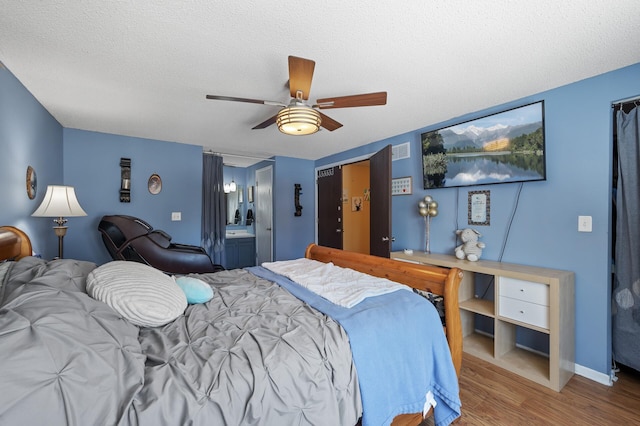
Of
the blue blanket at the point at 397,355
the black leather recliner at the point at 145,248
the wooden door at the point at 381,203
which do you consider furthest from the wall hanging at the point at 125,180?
the blue blanket at the point at 397,355

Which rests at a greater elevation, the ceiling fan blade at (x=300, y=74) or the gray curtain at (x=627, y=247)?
the ceiling fan blade at (x=300, y=74)

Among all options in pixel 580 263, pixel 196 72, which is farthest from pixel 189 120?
pixel 580 263

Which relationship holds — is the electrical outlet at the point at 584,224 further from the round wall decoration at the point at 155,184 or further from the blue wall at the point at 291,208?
the round wall decoration at the point at 155,184

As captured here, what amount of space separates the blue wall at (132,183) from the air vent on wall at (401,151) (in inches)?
116

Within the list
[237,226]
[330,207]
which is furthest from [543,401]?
[237,226]

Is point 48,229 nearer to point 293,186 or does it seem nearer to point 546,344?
point 293,186

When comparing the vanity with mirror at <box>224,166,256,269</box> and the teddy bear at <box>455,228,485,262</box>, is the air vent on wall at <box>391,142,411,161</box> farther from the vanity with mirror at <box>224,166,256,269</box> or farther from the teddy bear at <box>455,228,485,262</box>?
the vanity with mirror at <box>224,166,256,269</box>

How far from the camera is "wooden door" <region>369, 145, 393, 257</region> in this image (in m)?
3.05

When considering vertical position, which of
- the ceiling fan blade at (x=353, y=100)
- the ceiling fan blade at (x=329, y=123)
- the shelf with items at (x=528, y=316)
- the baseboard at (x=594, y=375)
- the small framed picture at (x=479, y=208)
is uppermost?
the ceiling fan blade at (x=353, y=100)

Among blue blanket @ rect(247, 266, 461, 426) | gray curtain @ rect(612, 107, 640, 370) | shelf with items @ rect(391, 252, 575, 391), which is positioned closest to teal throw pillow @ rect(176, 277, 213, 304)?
blue blanket @ rect(247, 266, 461, 426)

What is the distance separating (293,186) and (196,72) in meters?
3.22

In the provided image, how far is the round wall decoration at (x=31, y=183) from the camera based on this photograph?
233cm

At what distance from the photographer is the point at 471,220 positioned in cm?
297

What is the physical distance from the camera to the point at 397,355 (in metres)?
1.37
